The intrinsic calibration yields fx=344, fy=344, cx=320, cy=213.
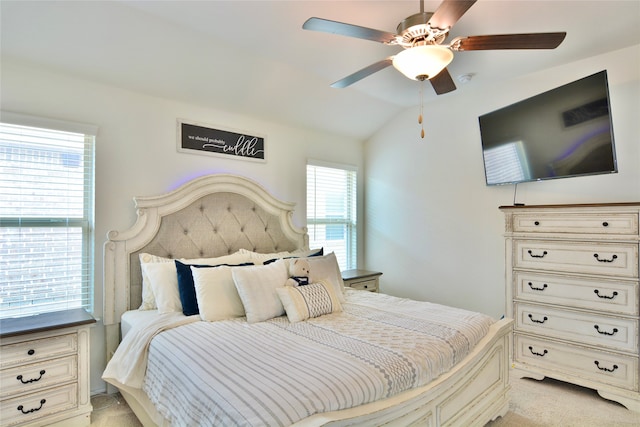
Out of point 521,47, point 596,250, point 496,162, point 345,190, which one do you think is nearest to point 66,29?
point 521,47

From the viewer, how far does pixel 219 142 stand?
128 inches

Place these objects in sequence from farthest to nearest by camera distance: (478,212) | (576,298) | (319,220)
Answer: (319,220) → (478,212) → (576,298)

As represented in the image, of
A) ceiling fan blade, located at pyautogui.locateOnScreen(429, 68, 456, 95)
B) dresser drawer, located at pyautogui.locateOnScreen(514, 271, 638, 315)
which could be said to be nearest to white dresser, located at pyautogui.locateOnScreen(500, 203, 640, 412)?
dresser drawer, located at pyautogui.locateOnScreen(514, 271, 638, 315)

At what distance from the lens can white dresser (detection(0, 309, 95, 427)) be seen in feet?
6.30

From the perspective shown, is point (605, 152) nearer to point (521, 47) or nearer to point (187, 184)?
point (521, 47)

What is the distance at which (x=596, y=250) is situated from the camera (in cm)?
252

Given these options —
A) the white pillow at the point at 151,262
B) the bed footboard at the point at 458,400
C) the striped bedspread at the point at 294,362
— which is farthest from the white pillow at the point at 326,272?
the bed footboard at the point at 458,400

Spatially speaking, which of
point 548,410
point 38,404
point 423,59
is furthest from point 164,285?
point 548,410

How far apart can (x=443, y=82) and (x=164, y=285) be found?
2.38m

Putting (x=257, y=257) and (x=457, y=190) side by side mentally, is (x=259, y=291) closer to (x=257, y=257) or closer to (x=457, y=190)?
(x=257, y=257)

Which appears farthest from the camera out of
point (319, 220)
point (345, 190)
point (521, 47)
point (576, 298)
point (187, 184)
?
point (345, 190)

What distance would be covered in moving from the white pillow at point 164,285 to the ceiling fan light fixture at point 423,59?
2.06 meters

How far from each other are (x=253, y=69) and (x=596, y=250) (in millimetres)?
3053

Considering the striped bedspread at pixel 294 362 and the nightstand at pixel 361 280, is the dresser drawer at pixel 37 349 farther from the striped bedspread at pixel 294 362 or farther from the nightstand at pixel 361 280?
the nightstand at pixel 361 280
